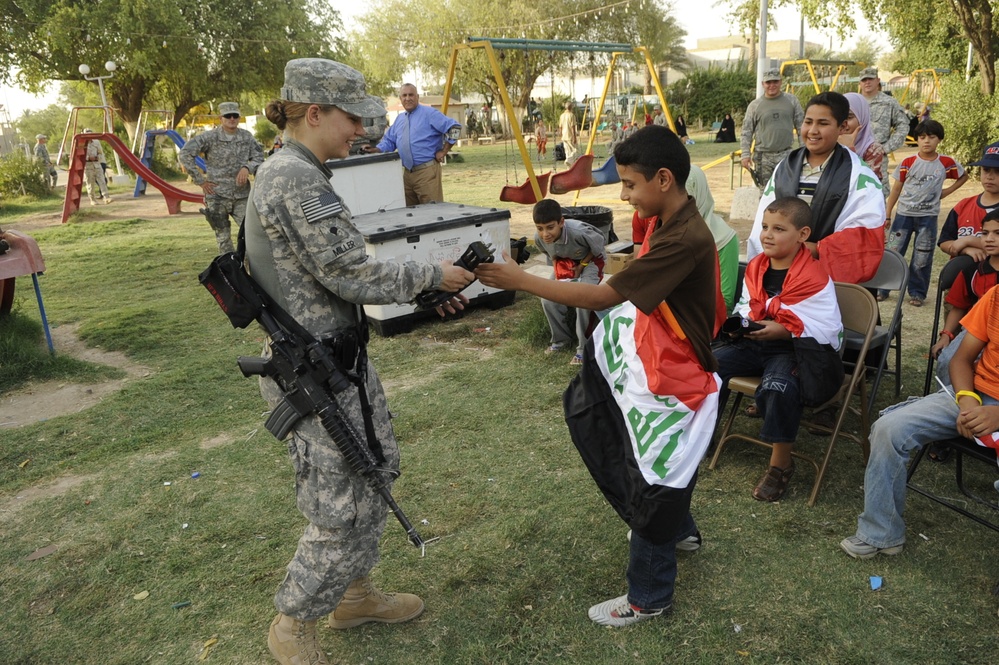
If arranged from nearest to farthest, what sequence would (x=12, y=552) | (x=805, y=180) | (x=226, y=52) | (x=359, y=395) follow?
(x=359, y=395), (x=12, y=552), (x=805, y=180), (x=226, y=52)

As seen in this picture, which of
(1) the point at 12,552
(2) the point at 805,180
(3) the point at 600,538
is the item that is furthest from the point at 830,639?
(1) the point at 12,552

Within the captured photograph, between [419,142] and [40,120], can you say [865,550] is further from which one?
[40,120]

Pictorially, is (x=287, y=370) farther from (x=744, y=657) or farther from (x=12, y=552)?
(x=12, y=552)

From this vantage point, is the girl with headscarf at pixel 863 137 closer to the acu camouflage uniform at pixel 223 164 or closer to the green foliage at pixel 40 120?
the acu camouflage uniform at pixel 223 164

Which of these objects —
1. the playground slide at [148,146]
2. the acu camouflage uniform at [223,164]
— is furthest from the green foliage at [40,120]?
the acu camouflage uniform at [223,164]

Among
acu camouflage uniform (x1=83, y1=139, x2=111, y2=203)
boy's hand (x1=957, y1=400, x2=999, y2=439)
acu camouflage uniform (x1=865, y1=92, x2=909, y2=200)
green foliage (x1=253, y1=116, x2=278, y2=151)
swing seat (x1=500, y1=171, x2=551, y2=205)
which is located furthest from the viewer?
green foliage (x1=253, y1=116, x2=278, y2=151)

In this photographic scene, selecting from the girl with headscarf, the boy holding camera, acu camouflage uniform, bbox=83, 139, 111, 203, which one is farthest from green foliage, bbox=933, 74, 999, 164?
acu camouflage uniform, bbox=83, 139, 111, 203

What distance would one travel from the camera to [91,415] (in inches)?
202

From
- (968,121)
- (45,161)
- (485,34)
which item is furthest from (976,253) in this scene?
(485,34)

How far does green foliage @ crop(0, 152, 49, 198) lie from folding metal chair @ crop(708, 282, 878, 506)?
69.2ft

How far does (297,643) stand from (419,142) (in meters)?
7.03

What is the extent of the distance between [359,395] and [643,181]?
3.96 ft

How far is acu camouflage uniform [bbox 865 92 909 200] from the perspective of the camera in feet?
28.1

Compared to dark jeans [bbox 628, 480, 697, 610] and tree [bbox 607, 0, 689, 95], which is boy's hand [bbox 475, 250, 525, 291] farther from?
tree [bbox 607, 0, 689, 95]
